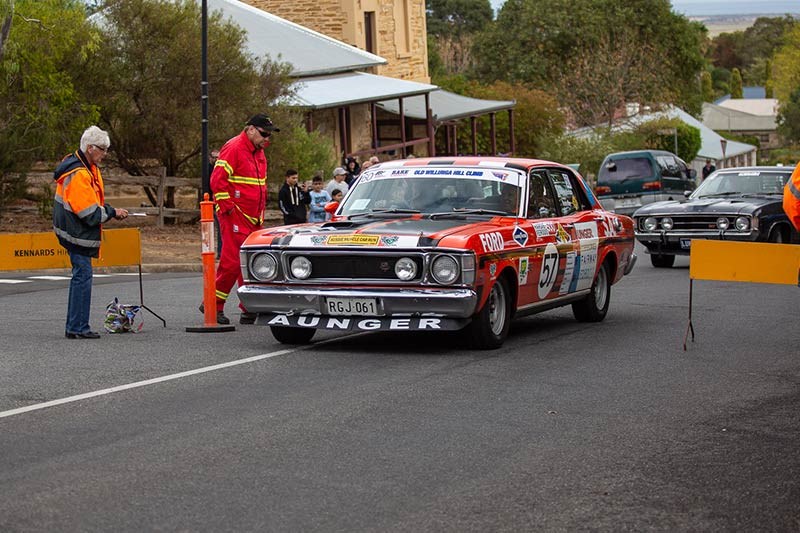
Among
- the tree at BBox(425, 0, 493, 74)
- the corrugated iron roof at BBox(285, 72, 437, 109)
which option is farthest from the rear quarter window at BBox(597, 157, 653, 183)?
the tree at BBox(425, 0, 493, 74)

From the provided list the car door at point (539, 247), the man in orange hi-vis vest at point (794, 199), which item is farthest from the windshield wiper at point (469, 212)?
the man in orange hi-vis vest at point (794, 199)

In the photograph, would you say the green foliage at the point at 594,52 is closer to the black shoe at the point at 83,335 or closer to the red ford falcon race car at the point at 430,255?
the red ford falcon race car at the point at 430,255

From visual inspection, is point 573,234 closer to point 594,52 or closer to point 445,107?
point 445,107

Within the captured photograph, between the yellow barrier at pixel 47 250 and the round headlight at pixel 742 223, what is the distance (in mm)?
9598

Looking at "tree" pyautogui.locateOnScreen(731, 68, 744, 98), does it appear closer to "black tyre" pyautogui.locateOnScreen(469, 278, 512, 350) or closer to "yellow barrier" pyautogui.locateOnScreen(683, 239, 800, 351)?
"yellow barrier" pyautogui.locateOnScreen(683, 239, 800, 351)

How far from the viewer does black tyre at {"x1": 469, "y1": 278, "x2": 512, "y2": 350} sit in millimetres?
11336

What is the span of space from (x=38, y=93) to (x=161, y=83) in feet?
10.4

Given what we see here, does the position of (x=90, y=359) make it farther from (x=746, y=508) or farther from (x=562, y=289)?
(x=746, y=508)

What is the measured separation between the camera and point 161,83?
104 feet

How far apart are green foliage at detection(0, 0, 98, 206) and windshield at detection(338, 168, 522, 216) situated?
17.3 m

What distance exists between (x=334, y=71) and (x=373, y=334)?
1432 inches

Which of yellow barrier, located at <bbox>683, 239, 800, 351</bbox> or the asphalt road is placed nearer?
the asphalt road

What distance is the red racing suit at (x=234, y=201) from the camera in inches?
525

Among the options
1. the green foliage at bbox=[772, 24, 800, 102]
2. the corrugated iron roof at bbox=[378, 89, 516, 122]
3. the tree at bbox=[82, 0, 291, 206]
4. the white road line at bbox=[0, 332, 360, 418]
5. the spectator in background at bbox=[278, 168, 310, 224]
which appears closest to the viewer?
the white road line at bbox=[0, 332, 360, 418]
